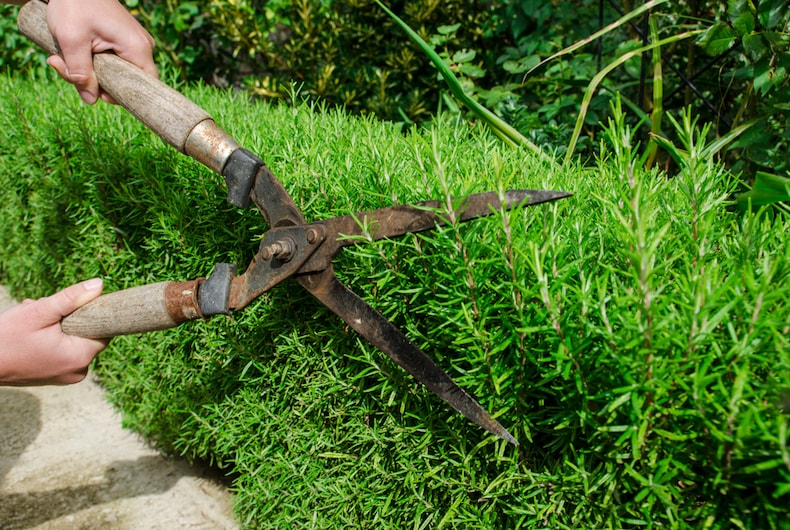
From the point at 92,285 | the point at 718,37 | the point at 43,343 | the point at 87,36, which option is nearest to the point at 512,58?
the point at 718,37

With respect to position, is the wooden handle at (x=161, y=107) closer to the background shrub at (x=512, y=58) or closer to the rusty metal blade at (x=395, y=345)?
the rusty metal blade at (x=395, y=345)

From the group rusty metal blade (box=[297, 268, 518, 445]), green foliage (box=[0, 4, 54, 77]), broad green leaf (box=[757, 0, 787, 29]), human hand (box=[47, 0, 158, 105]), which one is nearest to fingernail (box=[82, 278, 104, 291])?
human hand (box=[47, 0, 158, 105])

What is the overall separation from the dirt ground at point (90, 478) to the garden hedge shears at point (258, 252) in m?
1.13

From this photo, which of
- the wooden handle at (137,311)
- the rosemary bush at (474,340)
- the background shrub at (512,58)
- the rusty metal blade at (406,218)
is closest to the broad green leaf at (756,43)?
the background shrub at (512,58)

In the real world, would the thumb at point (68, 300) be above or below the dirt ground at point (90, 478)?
above

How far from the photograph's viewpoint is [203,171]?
6.81ft

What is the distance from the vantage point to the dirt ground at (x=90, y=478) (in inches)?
98.1

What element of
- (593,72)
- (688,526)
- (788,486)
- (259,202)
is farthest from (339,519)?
(593,72)

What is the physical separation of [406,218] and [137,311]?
0.81 metres

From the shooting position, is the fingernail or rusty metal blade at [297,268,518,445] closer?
rusty metal blade at [297,268,518,445]

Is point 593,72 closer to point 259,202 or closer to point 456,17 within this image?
point 456,17

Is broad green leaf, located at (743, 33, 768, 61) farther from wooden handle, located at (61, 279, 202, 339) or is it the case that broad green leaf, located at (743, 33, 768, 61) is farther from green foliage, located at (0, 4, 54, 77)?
green foliage, located at (0, 4, 54, 77)

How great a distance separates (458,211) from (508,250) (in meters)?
0.13

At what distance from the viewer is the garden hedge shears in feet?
4.26
